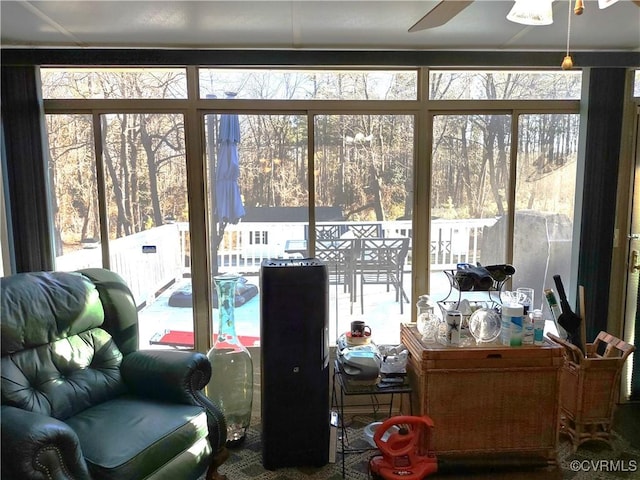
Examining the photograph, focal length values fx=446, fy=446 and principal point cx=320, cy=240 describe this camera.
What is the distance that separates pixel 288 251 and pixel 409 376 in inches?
44.0

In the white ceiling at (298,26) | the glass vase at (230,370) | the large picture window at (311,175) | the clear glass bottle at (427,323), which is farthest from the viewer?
the large picture window at (311,175)

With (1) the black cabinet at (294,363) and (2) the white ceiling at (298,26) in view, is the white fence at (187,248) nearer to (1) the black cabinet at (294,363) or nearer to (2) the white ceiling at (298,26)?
(1) the black cabinet at (294,363)

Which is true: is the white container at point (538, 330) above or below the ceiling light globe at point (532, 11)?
below

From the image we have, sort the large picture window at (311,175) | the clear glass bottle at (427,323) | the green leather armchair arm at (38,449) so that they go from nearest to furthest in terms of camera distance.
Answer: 1. the green leather armchair arm at (38,449)
2. the clear glass bottle at (427,323)
3. the large picture window at (311,175)

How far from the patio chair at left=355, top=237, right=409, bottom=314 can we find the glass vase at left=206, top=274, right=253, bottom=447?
880mm

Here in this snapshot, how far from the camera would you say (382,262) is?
10.1 feet

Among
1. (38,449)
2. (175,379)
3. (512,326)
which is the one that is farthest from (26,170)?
(512,326)

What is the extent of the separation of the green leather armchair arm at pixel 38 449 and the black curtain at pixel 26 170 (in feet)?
4.70

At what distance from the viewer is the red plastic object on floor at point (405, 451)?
228 centimetres

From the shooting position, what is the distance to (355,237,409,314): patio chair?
306 cm

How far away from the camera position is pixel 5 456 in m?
1.54

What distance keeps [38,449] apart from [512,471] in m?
2.26

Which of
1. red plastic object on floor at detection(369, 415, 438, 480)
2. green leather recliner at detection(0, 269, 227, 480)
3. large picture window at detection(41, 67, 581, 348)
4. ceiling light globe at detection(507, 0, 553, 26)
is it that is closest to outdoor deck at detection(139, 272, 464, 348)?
large picture window at detection(41, 67, 581, 348)

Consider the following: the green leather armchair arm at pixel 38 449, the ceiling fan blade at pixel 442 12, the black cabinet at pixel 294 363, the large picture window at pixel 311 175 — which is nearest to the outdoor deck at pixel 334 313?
the large picture window at pixel 311 175
